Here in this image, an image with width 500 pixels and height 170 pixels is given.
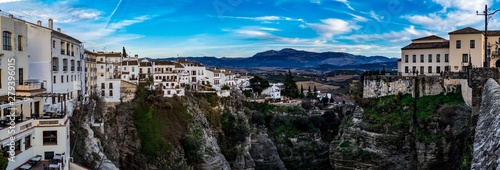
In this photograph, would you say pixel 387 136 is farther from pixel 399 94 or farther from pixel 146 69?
pixel 146 69

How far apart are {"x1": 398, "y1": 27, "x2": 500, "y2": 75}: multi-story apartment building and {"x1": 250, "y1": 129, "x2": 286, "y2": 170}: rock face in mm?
26691

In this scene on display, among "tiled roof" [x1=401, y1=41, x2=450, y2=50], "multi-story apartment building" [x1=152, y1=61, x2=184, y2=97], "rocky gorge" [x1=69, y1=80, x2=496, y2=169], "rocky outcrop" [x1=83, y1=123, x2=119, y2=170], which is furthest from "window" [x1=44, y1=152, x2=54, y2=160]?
"multi-story apartment building" [x1=152, y1=61, x2=184, y2=97]

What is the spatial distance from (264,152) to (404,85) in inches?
1225

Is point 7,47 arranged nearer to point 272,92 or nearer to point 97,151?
point 97,151

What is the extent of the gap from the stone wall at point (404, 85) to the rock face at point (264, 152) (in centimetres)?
2450

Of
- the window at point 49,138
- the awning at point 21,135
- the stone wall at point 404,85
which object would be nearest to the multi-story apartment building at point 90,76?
the window at point 49,138

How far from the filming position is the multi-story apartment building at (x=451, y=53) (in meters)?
46.5

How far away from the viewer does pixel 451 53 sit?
48219 mm

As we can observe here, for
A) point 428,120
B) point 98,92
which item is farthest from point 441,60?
point 98,92

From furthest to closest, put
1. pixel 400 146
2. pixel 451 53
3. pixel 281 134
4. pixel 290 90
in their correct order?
pixel 290 90 < pixel 281 134 < pixel 451 53 < pixel 400 146

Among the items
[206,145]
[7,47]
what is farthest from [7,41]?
[206,145]

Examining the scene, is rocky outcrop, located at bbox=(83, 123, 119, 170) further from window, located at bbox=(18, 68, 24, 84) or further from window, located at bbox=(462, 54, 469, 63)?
window, located at bbox=(462, 54, 469, 63)

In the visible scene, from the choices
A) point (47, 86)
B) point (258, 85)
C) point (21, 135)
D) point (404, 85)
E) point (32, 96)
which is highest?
point (47, 86)

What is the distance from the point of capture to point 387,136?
4362cm
